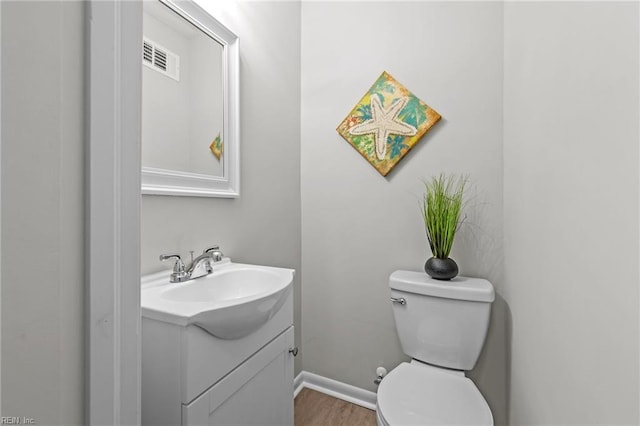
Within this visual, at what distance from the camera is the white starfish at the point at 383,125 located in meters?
1.47

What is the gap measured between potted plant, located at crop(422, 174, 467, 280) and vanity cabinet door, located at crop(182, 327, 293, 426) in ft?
2.22

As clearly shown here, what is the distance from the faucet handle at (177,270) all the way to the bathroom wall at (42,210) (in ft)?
2.16

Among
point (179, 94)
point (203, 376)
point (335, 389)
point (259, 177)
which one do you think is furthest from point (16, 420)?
point (335, 389)

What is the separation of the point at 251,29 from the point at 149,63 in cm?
60

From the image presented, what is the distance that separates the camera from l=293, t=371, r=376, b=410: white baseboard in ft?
5.13

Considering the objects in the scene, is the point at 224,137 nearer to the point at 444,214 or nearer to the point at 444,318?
the point at 444,214

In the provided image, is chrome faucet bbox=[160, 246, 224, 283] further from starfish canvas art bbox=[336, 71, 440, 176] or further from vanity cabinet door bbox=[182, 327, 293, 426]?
starfish canvas art bbox=[336, 71, 440, 176]

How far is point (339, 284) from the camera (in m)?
1.64

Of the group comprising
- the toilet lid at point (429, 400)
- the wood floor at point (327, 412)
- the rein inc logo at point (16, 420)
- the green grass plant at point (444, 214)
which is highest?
the green grass plant at point (444, 214)

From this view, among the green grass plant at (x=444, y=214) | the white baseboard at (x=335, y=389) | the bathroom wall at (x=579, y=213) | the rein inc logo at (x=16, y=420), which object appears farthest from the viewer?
the white baseboard at (x=335, y=389)

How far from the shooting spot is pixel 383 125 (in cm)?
151

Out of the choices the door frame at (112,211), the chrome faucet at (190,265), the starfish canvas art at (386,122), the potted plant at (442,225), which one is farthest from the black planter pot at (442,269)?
the door frame at (112,211)

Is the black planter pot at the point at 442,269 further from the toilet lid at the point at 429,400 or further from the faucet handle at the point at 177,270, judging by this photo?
the faucet handle at the point at 177,270

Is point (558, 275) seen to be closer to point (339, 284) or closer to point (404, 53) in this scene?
point (339, 284)
